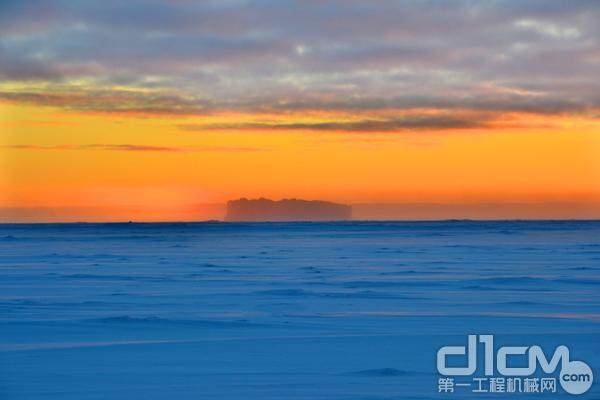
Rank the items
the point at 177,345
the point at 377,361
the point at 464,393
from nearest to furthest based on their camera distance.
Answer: the point at 464,393, the point at 377,361, the point at 177,345

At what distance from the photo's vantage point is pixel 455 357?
8.52m

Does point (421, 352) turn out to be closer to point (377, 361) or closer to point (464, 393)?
point (377, 361)

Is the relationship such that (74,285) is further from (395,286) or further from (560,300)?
(560,300)

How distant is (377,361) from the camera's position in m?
8.45

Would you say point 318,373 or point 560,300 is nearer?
point 318,373

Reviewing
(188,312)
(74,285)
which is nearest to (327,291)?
(188,312)

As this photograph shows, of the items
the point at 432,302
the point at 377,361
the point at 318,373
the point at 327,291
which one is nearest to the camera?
the point at 318,373

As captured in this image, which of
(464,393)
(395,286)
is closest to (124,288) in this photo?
(395,286)

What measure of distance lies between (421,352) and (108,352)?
3.41 meters

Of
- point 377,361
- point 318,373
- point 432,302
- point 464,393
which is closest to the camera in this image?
point 464,393

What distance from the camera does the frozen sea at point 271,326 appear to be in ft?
24.8

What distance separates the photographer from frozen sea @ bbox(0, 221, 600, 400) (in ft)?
24.8

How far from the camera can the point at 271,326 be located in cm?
1058

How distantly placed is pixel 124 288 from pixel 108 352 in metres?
6.41
